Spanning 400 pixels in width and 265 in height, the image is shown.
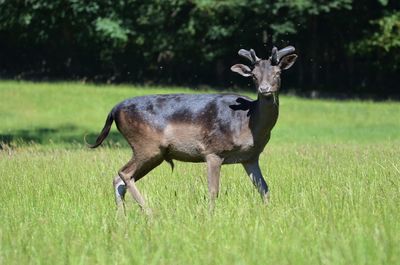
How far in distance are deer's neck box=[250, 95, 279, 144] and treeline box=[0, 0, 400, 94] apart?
24.5 metres

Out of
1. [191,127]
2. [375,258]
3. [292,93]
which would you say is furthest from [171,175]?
[292,93]

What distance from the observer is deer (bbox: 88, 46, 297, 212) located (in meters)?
9.41

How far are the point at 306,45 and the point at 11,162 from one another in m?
26.7

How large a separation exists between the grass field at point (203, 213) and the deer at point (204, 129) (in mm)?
314

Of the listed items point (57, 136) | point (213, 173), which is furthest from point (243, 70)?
point (57, 136)

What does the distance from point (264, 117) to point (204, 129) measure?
712mm

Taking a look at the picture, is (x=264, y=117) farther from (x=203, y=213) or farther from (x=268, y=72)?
(x=203, y=213)

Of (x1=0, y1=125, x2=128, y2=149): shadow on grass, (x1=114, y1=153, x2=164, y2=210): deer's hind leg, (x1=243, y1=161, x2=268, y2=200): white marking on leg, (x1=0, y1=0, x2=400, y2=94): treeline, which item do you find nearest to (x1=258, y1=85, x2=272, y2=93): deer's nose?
(x1=243, y1=161, x2=268, y2=200): white marking on leg

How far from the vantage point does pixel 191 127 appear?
31.6ft

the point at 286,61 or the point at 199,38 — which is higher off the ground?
the point at 286,61

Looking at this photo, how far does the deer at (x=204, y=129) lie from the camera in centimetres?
941

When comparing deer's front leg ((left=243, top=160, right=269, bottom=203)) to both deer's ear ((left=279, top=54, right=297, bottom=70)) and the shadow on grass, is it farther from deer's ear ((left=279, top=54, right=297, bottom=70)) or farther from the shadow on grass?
the shadow on grass

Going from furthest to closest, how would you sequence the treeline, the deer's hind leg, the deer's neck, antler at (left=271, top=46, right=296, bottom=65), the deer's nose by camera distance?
1. the treeline
2. the deer's hind leg
3. the deer's neck
4. antler at (left=271, top=46, right=296, bottom=65)
5. the deer's nose

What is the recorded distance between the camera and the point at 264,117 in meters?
9.38
